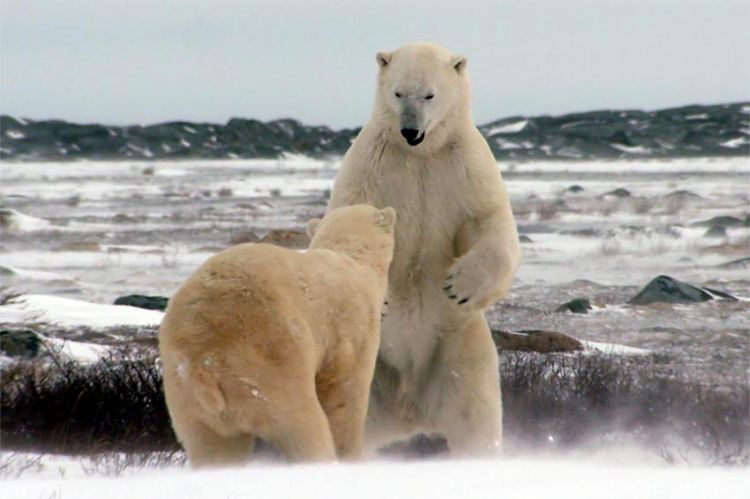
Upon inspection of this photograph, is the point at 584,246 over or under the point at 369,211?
under

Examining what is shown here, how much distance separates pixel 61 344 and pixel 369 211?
144 inches

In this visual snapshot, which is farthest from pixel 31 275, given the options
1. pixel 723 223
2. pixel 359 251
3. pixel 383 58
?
pixel 723 223

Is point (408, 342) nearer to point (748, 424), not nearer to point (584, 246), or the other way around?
point (748, 424)

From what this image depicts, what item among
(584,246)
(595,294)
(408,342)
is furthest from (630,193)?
(408,342)

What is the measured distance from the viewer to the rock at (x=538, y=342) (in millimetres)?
8727

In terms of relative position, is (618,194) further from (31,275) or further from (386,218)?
(386,218)

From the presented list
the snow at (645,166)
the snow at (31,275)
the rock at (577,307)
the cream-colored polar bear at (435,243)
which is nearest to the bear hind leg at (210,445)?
the cream-colored polar bear at (435,243)

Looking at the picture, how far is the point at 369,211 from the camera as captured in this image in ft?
15.1

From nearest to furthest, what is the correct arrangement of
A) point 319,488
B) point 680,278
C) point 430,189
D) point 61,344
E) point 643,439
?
point 319,488 → point 430,189 → point 643,439 → point 61,344 → point 680,278

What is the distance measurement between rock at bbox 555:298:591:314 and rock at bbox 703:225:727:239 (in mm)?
7855

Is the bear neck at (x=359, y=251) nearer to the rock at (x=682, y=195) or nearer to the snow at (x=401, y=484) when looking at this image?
the snow at (x=401, y=484)

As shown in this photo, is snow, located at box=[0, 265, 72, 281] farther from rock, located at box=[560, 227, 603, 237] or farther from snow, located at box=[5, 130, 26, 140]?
snow, located at box=[5, 130, 26, 140]

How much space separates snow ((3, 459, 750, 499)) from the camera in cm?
324

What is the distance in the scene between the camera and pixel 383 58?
508 cm
